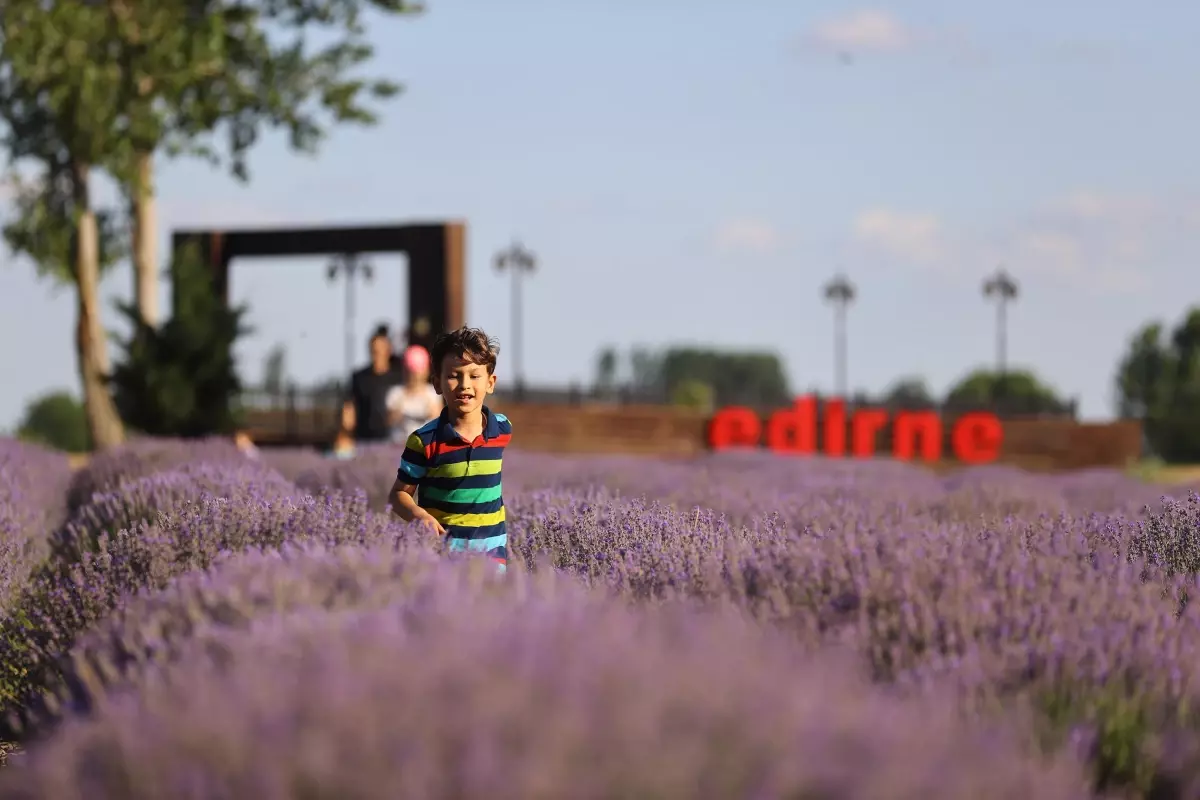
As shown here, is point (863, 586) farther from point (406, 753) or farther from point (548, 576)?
point (406, 753)

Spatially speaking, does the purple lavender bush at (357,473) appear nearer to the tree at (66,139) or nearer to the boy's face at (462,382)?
the boy's face at (462,382)

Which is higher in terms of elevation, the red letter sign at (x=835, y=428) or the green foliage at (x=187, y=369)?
the green foliage at (x=187, y=369)

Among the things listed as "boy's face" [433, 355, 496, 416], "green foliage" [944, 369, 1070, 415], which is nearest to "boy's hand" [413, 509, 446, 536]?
"boy's face" [433, 355, 496, 416]

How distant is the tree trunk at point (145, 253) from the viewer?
2722 centimetres

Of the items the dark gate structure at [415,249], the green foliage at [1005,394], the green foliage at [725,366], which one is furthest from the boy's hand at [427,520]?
the green foliage at [725,366]

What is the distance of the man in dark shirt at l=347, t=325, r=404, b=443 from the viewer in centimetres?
1260

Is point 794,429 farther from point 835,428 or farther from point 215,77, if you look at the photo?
point 215,77

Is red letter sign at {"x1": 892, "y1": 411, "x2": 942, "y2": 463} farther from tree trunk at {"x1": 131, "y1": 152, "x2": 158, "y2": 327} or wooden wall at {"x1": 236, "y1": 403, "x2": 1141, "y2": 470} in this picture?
tree trunk at {"x1": 131, "y1": 152, "x2": 158, "y2": 327}

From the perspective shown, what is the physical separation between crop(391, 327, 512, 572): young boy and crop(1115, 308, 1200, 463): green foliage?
49268 millimetres

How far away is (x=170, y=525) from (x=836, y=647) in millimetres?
3692

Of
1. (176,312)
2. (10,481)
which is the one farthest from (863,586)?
(176,312)

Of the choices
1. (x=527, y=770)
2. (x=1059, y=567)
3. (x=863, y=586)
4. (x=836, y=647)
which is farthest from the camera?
(x=1059, y=567)

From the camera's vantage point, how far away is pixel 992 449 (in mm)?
33219

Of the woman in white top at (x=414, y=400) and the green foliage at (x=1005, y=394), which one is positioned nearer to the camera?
the woman in white top at (x=414, y=400)
